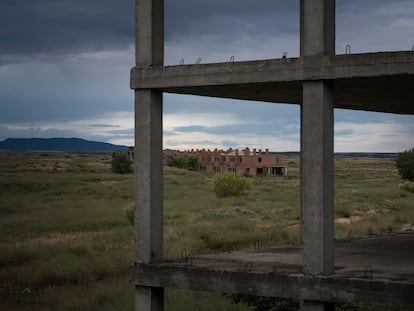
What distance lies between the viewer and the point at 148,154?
1135 cm

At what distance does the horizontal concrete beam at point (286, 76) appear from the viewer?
9.95m

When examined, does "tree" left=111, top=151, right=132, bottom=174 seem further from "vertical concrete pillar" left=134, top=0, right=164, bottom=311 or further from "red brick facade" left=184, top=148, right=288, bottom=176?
"vertical concrete pillar" left=134, top=0, right=164, bottom=311

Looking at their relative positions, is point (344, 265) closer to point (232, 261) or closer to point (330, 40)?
point (232, 261)

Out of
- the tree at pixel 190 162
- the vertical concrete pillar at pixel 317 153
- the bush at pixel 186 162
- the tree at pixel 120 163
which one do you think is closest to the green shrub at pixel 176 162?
the bush at pixel 186 162

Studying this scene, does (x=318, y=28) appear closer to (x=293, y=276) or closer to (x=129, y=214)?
(x=293, y=276)

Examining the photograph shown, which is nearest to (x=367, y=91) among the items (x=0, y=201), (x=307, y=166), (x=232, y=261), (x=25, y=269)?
(x=307, y=166)

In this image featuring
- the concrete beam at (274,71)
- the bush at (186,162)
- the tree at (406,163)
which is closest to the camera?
the concrete beam at (274,71)

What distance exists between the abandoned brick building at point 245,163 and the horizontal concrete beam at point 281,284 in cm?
8644

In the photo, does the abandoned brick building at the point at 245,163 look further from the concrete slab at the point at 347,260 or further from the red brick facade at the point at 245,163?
the concrete slab at the point at 347,260

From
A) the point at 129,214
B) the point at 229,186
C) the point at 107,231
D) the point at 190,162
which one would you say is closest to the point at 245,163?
the point at 190,162

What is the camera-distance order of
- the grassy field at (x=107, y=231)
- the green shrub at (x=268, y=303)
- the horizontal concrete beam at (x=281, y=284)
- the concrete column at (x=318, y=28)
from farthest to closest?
1. the grassy field at (x=107, y=231)
2. the green shrub at (x=268, y=303)
3. the concrete column at (x=318, y=28)
4. the horizontal concrete beam at (x=281, y=284)

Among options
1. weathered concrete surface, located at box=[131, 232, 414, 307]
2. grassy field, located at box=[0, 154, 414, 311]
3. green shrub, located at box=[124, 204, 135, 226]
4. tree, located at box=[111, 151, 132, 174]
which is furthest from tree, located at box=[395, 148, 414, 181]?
weathered concrete surface, located at box=[131, 232, 414, 307]

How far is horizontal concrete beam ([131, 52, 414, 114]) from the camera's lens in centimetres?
995

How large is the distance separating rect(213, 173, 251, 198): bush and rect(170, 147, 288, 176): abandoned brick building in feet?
132
